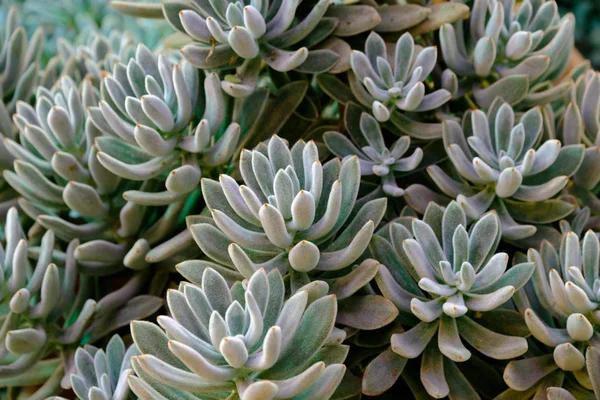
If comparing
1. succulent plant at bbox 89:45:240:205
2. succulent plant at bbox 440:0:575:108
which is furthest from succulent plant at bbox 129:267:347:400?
succulent plant at bbox 440:0:575:108

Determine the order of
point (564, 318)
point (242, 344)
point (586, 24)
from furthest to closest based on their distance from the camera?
point (586, 24) < point (564, 318) < point (242, 344)

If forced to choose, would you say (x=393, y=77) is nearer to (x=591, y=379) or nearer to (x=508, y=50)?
(x=508, y=50)

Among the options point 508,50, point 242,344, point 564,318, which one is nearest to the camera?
point 242,344

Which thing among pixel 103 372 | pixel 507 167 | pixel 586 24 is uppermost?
pixel 507 167

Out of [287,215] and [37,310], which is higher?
[287,215]

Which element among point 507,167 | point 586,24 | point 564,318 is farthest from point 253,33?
point 586,24

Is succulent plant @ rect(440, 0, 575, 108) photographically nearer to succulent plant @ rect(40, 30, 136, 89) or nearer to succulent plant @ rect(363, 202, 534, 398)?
succulent plant @ rect(363, 202, 534, 398)

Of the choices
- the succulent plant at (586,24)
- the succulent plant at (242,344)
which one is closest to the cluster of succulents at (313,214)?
the succulent plant at (242,344)
